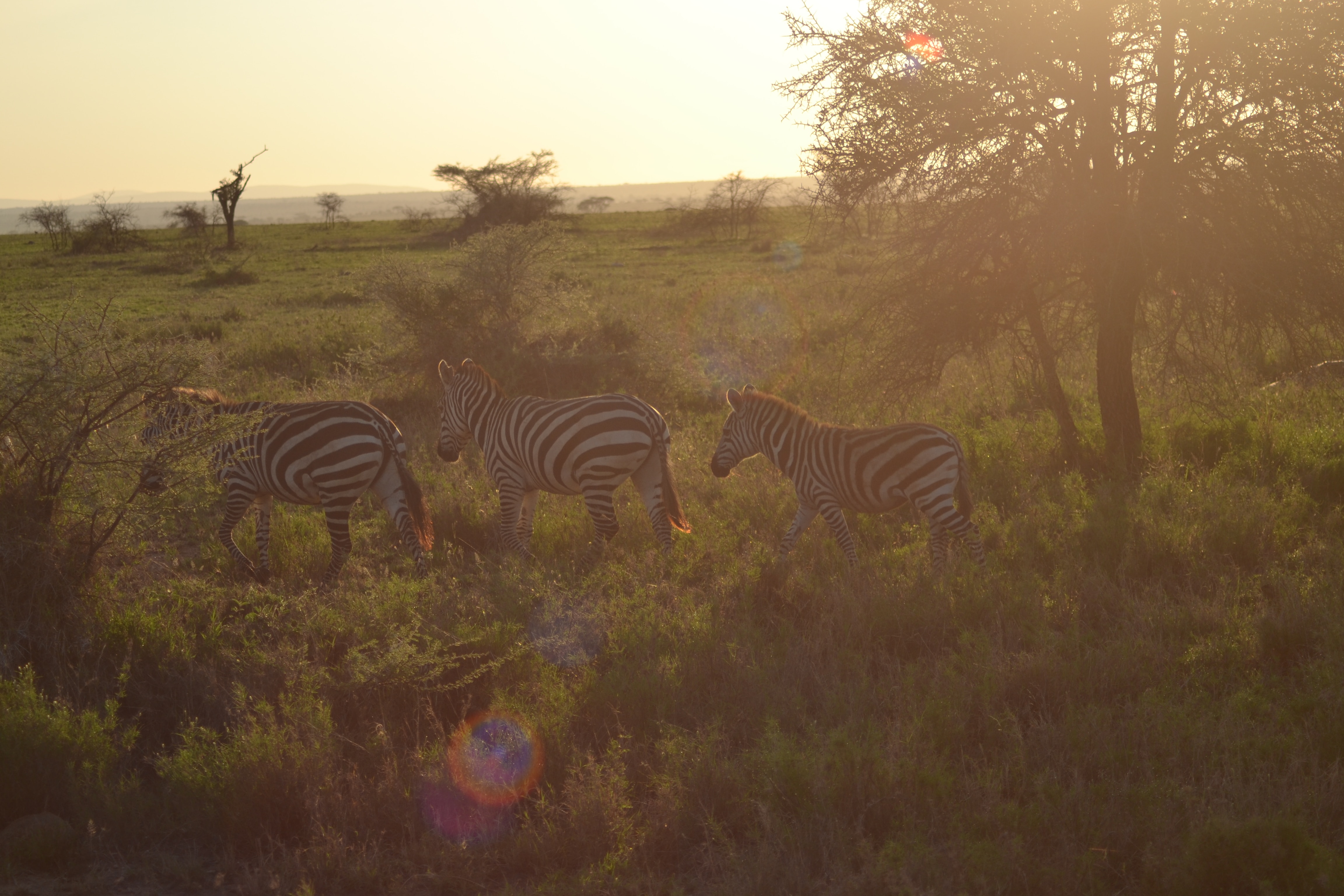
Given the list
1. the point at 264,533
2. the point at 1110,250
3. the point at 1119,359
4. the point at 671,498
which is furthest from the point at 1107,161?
the point at 264,533

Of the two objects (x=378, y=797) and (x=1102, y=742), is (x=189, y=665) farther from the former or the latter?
(x=1102, y=742)

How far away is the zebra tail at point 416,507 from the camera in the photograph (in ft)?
25.7

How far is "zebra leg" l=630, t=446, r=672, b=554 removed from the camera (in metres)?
8.07

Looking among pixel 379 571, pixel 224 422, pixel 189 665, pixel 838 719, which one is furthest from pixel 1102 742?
pixel 224 422

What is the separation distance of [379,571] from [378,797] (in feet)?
12.3

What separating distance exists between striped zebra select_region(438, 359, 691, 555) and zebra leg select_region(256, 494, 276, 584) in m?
2.01

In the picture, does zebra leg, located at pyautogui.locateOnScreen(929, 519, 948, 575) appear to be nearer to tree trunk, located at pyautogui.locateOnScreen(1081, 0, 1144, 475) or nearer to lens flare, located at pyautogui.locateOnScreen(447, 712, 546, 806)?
tree trunk, located at pyautogui.locateOnScreen(1081, 0, 1144, 475)

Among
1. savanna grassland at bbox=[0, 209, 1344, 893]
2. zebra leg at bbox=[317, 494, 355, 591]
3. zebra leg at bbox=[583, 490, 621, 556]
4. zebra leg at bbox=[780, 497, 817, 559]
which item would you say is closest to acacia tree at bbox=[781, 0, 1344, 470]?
savanna grassland at bbox=[0, 209, 1344, 893]

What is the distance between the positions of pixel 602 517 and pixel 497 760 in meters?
3.44

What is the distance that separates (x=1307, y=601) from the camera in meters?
5.71

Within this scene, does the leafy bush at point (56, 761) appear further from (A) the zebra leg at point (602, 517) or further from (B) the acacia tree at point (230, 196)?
(B) the acacia tree at point (230, 196)

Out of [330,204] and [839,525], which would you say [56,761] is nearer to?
[839,525]

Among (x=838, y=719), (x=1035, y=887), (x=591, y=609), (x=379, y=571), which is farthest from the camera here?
(x=379, y=571)

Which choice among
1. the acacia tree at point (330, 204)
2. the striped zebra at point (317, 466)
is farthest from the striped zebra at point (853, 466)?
the acacia tree at point (330, 204)
